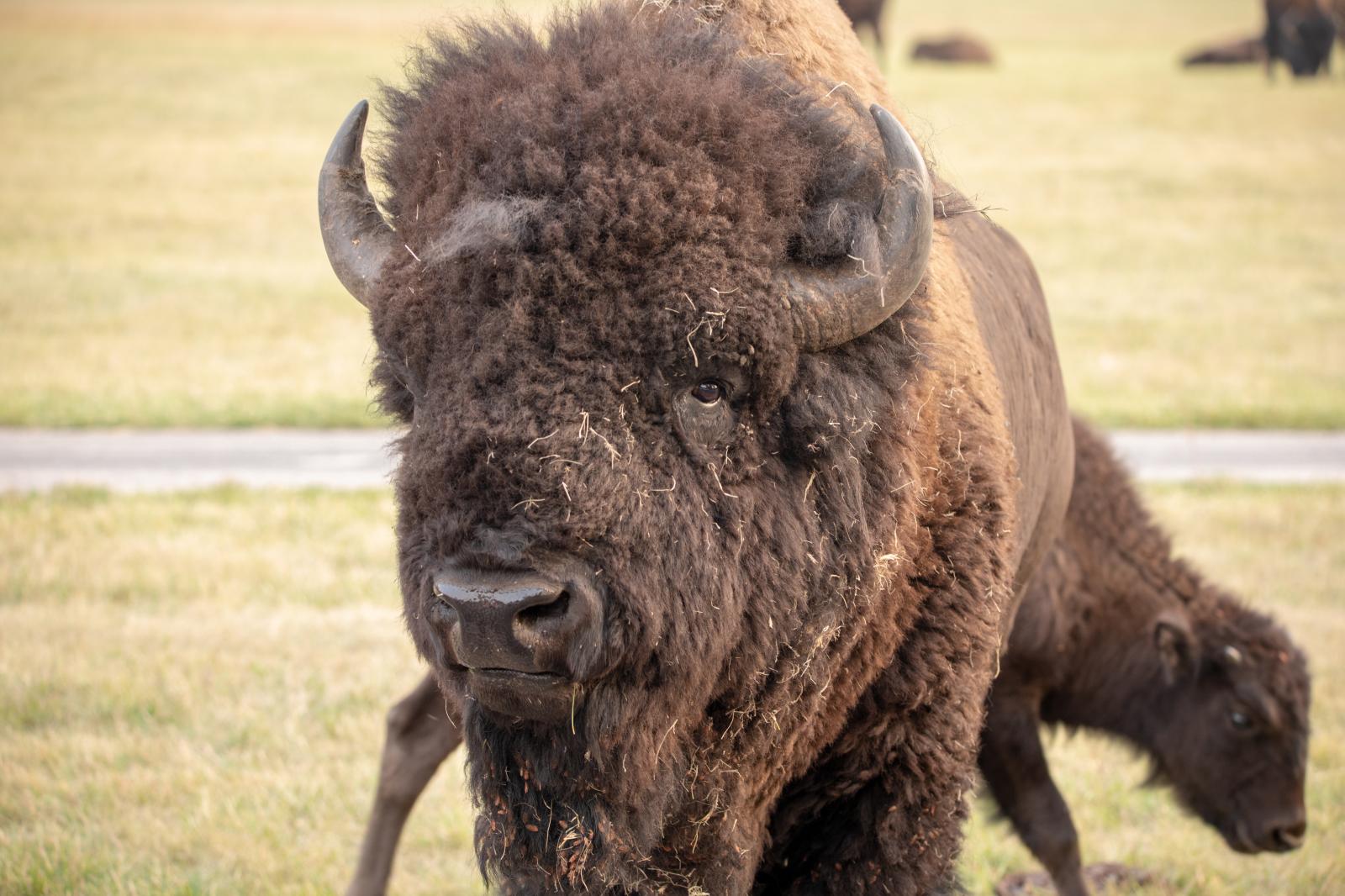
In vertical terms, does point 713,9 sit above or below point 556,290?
above

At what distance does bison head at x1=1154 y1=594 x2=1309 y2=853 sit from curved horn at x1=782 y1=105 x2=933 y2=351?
329 centimetres

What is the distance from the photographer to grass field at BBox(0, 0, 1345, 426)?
43.7 feet

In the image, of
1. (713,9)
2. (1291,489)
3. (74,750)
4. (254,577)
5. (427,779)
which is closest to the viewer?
(713,9)

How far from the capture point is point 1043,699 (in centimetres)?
598

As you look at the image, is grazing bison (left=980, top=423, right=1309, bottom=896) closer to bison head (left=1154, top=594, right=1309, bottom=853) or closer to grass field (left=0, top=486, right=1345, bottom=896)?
bison head (left=1154, top=594, right=1309, bottom=853)

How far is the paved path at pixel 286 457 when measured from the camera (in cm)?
1029

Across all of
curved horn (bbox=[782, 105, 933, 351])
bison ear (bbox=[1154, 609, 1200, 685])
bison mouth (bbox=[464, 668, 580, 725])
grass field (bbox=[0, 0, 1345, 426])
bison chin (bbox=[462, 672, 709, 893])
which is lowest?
grass field (bbox=[0, 0, 1345, 426])

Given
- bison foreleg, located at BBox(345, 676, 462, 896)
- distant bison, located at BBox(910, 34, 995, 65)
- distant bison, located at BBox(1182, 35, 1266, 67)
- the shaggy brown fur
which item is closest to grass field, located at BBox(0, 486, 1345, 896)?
bison foreleg, located at BBox(345, 676, 462, 896)

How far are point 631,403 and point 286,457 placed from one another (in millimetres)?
8591

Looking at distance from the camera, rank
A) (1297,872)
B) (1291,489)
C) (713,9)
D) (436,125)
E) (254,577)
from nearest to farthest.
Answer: (436,125) < (713,9) < (1297,872) < (254,577) < (1291,489)

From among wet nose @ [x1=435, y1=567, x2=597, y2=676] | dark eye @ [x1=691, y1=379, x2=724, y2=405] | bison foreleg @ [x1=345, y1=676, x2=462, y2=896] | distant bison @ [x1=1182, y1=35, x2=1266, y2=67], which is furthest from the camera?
distant bison @ [x1=1182, y1=35, x2=1266, y2=67]

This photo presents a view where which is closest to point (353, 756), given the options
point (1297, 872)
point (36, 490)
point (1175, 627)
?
point (1175, 627)

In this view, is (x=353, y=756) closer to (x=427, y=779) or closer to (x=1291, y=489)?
(x=427, y=779)

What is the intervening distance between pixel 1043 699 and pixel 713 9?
3.49 metres
